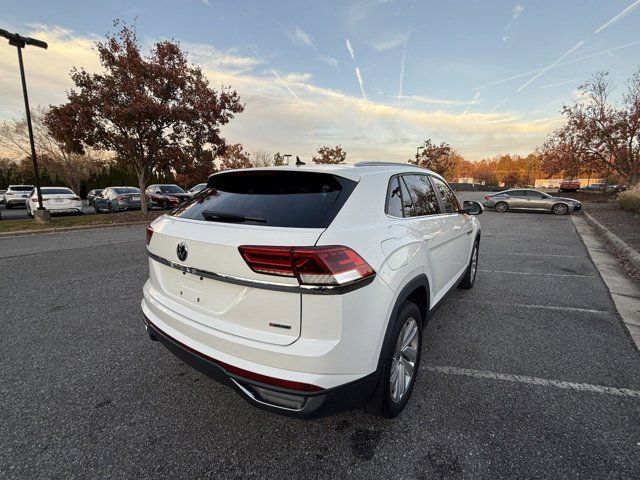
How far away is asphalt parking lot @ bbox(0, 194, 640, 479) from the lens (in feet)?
6.24

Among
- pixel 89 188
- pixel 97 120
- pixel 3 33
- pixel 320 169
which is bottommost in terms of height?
pixel 89 188

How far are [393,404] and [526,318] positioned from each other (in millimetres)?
2825

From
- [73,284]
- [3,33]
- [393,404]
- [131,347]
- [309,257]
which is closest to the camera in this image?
[309,257]

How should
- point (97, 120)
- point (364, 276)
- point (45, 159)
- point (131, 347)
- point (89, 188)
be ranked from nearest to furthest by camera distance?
point (364, 276) < point (131, 347) < point (97, 120) < point (45, 159) < point (89, 188)

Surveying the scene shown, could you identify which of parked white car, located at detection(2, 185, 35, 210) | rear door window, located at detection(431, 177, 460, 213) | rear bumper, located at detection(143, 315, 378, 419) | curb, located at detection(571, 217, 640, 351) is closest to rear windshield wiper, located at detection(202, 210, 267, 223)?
rear bumper, located at detection(143, 315, 378, 419)

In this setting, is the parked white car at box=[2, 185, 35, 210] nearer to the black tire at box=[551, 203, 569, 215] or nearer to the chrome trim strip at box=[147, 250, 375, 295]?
the chrome trim strip at box=[147, 250, 375, 295]

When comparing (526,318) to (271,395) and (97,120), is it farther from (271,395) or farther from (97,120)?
(97,120)

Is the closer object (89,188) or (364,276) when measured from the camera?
(364,276)

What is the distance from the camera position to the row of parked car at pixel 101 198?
14.2 meters

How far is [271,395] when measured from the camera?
173 cm

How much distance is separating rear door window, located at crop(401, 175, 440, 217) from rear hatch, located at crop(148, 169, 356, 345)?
0.85 metres

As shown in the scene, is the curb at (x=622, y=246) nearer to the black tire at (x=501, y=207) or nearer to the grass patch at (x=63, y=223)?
A: the black tire at (x=501, y=207)

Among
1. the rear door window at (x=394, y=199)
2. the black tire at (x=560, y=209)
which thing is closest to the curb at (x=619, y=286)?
the rear door window at (x=394, y=199)

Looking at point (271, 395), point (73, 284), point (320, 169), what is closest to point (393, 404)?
point (271, 395)
